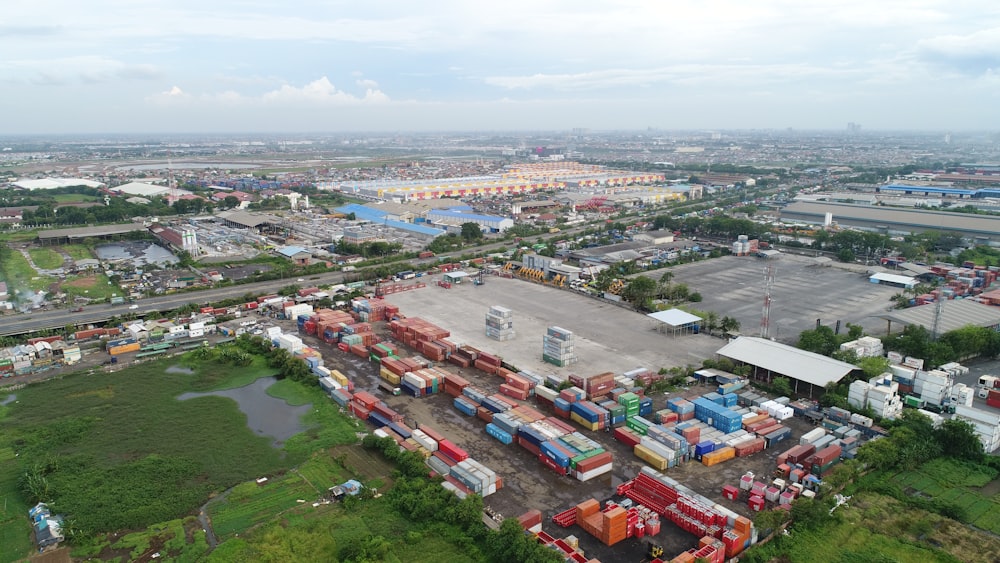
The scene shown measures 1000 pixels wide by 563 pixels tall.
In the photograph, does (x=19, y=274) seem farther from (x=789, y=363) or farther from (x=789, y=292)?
(x=789, y=292)

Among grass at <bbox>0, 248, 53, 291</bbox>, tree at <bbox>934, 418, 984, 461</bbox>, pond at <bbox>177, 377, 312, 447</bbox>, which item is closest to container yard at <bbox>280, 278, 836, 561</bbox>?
pond at <bbox>177, 377, 312, 447</bbox>

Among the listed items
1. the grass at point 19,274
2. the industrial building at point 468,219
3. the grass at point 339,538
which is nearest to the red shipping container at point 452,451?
the grass at point 339,538

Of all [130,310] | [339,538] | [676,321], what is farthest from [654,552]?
[130,310]

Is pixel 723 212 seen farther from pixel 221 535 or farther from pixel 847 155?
pixel 847 155

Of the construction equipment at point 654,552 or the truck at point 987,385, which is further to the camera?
the truck at point 987,385

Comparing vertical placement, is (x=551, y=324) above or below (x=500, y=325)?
below

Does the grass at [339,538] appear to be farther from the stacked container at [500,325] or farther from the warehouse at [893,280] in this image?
the warehouse at [893,280]

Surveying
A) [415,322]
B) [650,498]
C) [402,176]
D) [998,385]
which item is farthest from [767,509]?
[402,176]
